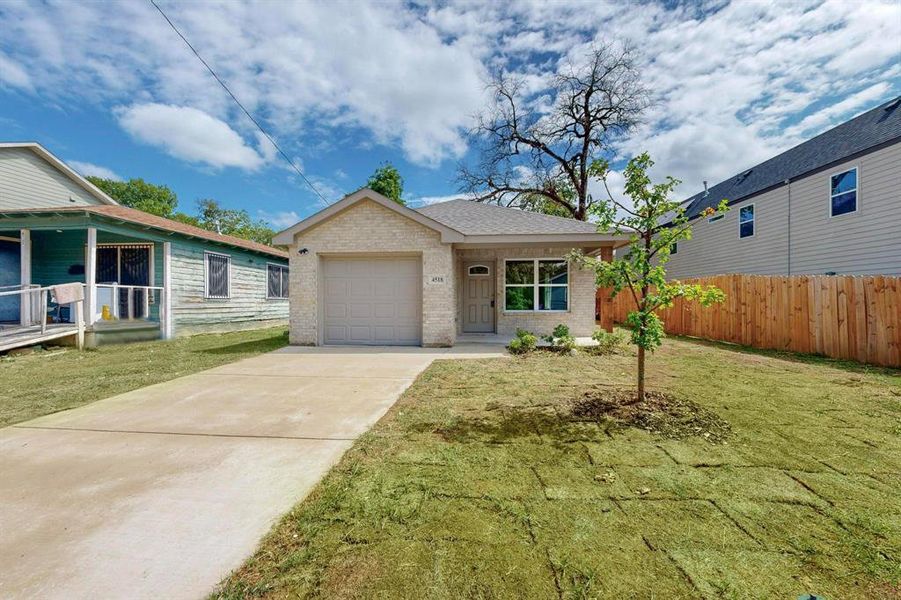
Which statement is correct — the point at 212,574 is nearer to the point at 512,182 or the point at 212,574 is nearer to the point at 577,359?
the point at 577,359

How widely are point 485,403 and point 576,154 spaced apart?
71.4 ft

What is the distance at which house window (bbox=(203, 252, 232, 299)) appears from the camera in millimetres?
12859

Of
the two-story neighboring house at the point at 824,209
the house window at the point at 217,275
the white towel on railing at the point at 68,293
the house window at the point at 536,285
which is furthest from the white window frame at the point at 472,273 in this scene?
the white towel on railing at the point at 68,293

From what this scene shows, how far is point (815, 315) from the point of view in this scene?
8133mm

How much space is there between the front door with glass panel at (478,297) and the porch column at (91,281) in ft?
32.7

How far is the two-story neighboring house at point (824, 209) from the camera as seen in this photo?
9992 mm

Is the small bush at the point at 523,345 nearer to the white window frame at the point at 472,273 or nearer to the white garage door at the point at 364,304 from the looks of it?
the white garage door at the point at 364,304

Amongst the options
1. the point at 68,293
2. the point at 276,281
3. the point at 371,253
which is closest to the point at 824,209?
the point at 371,253

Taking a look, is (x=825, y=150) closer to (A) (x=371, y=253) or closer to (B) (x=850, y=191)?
(B) (x=850, y=191)

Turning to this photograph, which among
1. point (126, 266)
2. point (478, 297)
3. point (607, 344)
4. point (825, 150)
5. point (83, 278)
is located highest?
point (825, 150)

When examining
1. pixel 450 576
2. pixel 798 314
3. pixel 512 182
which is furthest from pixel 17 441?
pixel 512 182

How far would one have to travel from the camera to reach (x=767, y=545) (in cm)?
192

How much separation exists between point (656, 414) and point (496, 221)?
8.17 m

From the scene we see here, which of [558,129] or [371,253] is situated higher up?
[558,129]
